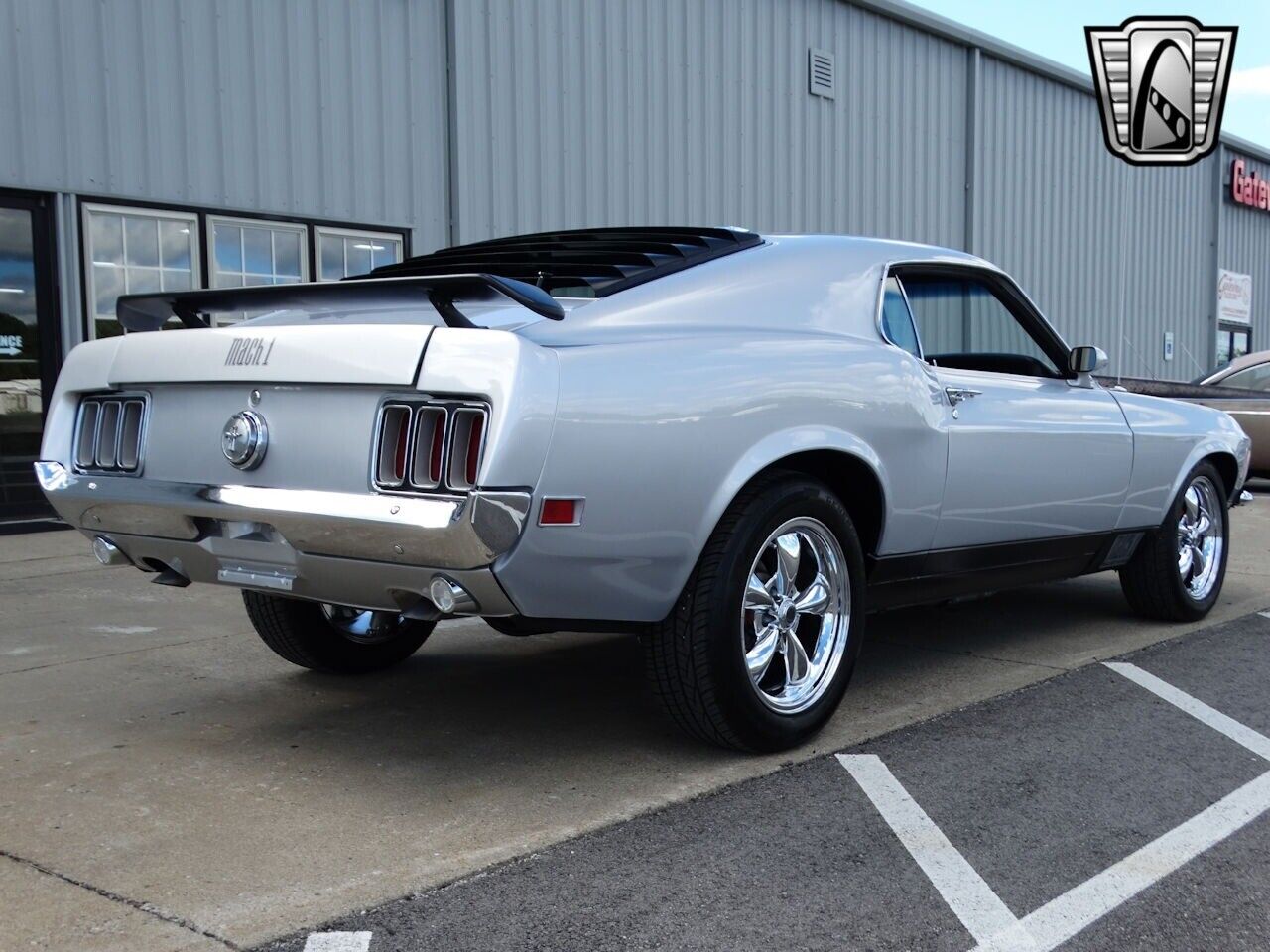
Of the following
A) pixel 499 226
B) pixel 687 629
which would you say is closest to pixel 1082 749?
pixel 687 629

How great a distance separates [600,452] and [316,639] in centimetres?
179

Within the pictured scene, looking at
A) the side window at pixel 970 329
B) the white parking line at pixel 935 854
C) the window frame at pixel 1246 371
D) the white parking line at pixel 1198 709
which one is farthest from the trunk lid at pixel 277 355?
the window frame at pixel 1246 371

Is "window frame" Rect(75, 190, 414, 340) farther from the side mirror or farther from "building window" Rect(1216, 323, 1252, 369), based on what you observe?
"building window" Rect(1216, 323, 1252, 369)

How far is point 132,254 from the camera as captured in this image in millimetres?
9734

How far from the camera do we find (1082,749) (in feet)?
12.5

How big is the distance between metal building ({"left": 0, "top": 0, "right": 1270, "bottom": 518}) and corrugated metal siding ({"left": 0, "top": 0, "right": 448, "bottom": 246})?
0.02 metres

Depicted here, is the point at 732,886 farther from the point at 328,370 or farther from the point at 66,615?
the point at 66,615

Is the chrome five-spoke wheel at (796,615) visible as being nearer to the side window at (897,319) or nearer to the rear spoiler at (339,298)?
the side window at (897,319)

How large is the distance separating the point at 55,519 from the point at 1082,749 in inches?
304

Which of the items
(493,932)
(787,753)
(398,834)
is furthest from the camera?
(787,753)

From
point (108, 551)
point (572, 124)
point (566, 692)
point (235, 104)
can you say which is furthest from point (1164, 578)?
point (572, 124)

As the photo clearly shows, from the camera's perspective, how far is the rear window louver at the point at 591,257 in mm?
3762

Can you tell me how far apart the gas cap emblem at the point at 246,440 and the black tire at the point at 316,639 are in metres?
1.04

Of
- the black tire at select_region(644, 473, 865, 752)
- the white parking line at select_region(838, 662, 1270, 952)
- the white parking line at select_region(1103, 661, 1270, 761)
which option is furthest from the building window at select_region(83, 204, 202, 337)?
the white parking line at select_region(838, 662, 1270, 952)
